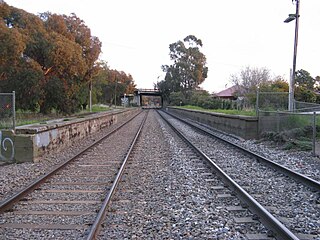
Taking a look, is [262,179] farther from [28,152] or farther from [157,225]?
[28,152]

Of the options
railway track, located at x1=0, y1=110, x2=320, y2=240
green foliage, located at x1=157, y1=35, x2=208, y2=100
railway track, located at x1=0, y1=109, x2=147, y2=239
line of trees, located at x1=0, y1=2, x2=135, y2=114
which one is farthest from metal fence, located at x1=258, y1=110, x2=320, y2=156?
green foliage, located at x1=157, y1=35, x2=208, y2=100

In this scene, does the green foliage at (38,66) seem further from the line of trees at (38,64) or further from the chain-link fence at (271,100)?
the chain-link fence at (271,100)

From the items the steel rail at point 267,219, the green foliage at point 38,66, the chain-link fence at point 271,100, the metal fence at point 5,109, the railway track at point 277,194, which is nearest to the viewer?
the steel rail at point 267,219

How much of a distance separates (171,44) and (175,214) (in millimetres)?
96457

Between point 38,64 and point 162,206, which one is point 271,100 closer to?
point 162,206

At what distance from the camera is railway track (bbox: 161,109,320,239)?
5.62 metres

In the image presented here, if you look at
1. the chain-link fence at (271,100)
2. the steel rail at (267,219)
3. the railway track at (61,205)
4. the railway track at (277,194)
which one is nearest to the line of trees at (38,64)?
the chain-link fence at (271,100)

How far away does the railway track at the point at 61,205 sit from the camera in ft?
18.1

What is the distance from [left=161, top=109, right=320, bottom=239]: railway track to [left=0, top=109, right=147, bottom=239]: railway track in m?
2.65

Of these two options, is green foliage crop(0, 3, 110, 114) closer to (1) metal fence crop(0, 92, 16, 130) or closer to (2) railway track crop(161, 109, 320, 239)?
(1) metal fence crop(0, 92, 16, 130)

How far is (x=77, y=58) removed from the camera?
108ft

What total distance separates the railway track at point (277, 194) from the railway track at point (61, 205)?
265 cm

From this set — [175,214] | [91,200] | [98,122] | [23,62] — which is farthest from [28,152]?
[23,62]

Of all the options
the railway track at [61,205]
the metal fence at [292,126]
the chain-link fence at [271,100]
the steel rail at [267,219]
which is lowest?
the railway track at [61,205]
